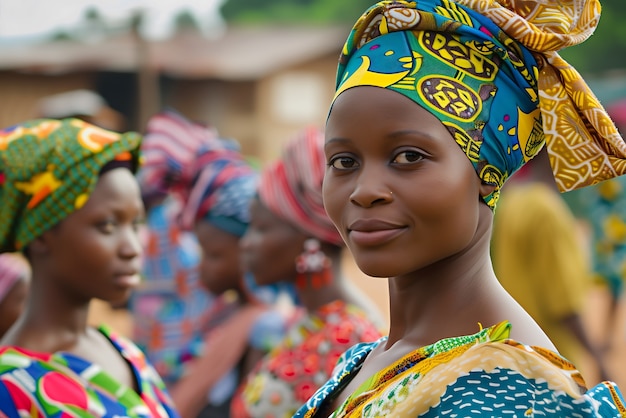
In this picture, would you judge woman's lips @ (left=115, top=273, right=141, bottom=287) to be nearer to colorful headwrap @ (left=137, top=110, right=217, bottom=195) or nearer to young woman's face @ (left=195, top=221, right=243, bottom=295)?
young woman's face @ (left=195, top=221, right=243, bottom=295)

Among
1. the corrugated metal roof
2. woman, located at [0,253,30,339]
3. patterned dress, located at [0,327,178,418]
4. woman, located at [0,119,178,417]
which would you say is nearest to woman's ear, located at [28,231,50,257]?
woman, located at [0,119,178,417]

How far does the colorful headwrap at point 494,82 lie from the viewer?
6.03 ft

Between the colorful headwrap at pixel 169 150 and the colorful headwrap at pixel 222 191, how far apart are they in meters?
0.48

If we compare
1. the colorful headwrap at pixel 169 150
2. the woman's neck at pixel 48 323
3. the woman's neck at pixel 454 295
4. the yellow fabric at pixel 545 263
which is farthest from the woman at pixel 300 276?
the yellow fabric at pixel 545 263

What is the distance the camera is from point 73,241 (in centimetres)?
308

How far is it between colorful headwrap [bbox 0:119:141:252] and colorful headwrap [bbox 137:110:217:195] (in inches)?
128

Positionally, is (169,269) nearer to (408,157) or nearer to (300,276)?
(300,276)

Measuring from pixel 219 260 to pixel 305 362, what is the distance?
1828 millimetres

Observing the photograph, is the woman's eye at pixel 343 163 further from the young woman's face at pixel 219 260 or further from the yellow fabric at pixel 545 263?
the yellow fabric at pixel 545 263

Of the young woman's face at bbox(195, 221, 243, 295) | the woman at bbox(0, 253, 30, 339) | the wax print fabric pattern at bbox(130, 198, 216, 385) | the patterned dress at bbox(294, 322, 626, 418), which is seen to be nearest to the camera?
the patterned dress at bbox(294, 322, 626, 418)

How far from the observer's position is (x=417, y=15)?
1.88 metres

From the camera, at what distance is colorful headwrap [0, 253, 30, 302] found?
3.89m

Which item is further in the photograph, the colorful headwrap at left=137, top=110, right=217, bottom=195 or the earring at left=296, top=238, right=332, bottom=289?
the colorful headwrap at left=137, top=110, right=217, bottom=195

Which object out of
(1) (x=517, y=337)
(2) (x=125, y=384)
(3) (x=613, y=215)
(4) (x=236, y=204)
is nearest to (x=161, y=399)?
(2) (x=125, y=384)
